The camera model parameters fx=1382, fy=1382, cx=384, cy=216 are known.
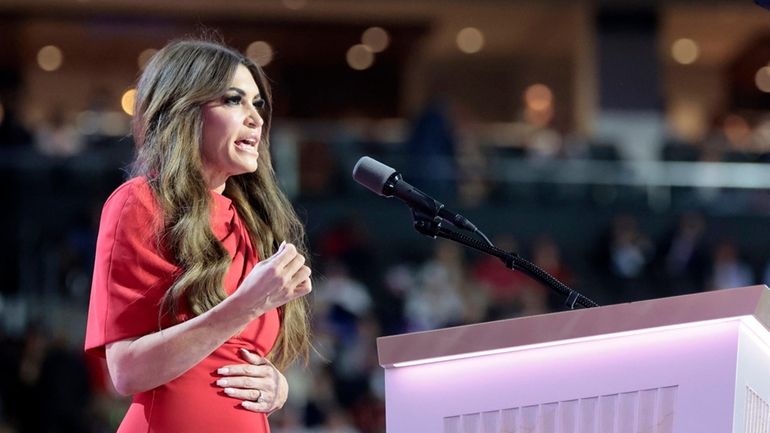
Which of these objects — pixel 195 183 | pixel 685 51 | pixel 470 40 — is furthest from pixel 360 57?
pixel 195 183

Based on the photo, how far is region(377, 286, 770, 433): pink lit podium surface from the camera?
6.40 ft

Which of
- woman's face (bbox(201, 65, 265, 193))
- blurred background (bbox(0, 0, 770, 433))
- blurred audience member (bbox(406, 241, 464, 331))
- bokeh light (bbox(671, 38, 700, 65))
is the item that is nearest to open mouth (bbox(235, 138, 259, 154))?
woman's face (bbox(201, 65, 265, 193))

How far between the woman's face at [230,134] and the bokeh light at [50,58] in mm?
12746

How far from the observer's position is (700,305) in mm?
1939

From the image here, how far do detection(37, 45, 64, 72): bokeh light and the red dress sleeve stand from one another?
42.3 ft

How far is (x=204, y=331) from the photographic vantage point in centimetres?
212

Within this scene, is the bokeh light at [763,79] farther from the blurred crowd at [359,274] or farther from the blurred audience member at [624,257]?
the blurred audience member at [624,257]

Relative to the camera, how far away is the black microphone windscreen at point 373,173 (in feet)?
7.93

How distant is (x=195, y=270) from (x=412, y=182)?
23.4 ft

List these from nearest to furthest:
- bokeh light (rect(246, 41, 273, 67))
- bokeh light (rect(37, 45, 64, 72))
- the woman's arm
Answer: the woman's arm
bokeh light (rect(246, 41, 273, 67))
bokeh light (rect(37, 45, 64, 72))

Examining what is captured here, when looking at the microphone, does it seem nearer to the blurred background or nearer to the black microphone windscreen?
the black microphone windscreen

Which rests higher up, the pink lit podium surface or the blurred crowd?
the blurred crowd

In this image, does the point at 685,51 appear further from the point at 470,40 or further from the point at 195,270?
the point at 195,270

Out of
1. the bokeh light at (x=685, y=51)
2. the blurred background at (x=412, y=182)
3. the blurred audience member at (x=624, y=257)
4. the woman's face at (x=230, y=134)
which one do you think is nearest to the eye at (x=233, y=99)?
the woman's face at (x=230, y=134)
